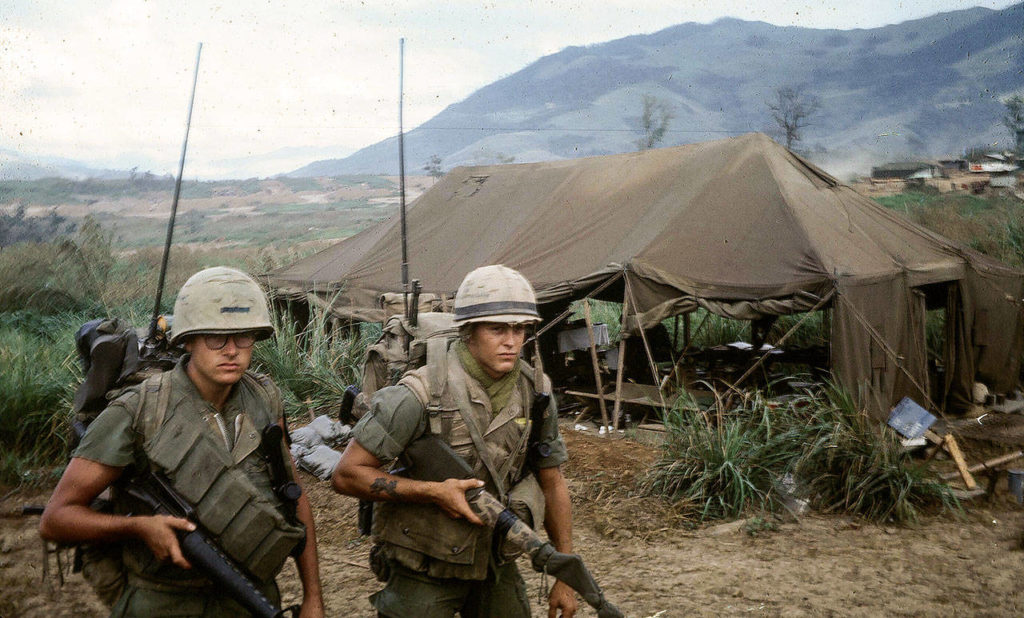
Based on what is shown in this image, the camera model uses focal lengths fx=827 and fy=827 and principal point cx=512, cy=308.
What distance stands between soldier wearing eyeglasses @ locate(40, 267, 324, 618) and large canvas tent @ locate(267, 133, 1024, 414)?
6.11 metres

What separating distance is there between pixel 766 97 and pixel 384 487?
151 m

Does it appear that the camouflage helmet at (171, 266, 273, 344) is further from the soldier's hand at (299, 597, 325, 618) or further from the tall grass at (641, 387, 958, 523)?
the tall grass at (641, 387, 958, 523)

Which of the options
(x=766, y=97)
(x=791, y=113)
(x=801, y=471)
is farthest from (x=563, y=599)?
(x=766, y=97)

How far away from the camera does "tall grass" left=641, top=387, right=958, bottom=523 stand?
5891 mm

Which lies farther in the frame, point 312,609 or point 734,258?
point 734,258

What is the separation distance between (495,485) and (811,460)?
14.4 ft

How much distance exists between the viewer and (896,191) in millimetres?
35250

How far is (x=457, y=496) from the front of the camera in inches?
90.6

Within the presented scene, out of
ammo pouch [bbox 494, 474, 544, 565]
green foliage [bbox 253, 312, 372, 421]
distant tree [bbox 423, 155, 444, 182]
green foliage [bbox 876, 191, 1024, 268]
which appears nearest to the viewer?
ammo pouch [bbox 494, 474, 544, 565]

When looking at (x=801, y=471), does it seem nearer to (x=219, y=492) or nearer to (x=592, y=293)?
(x=592, y=293)

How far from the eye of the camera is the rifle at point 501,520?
2170 millimetres

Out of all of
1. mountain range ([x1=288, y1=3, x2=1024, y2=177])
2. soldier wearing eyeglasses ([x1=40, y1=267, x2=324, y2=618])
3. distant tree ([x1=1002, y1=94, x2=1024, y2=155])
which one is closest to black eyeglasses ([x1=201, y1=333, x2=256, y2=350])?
soldier wearing eyeglasses ([x1=40, y1=267, x2=324, y2=618])

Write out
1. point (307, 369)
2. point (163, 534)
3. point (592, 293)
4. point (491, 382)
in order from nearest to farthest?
point (163, 534) < point (491, 382) < point (307, 369) < point (592, 293)

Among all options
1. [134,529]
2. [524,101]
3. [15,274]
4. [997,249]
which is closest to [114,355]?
[134,529]
